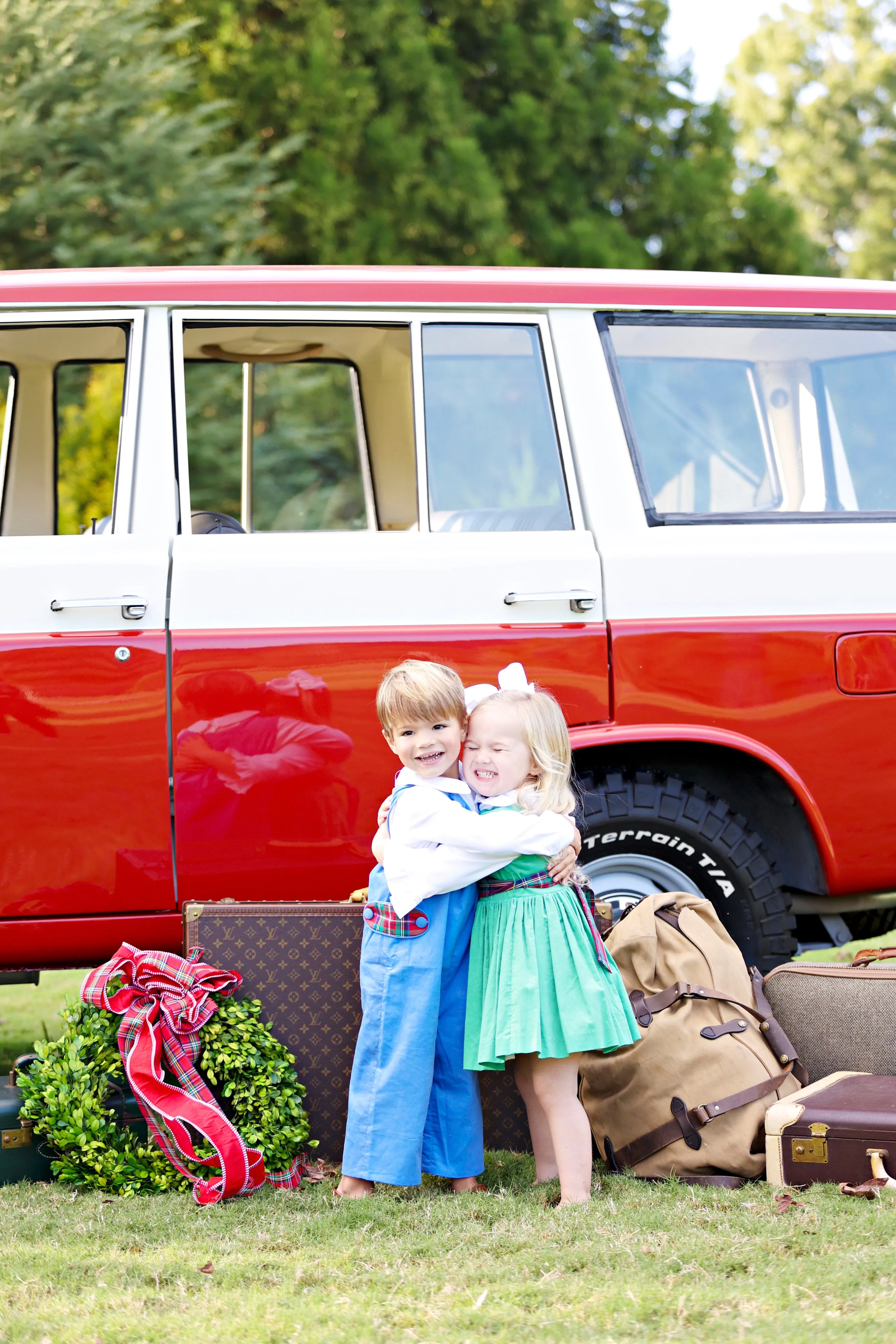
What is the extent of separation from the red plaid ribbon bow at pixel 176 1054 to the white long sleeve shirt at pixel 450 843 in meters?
0.54

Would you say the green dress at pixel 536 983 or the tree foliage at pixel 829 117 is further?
the tree foliage at pixel 829 117

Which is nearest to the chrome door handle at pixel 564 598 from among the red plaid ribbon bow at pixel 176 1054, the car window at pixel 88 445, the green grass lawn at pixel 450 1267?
the red plaid ribbon bow at pixel 176 1054

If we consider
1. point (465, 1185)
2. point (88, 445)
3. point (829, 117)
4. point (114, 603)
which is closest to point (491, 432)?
point (114, 603)

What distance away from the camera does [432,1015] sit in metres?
2.91

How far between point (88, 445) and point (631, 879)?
4.90m

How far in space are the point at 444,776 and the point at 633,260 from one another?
12319 millimetres

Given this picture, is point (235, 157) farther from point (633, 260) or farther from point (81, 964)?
point (81, 964)

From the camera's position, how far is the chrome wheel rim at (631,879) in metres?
3.53

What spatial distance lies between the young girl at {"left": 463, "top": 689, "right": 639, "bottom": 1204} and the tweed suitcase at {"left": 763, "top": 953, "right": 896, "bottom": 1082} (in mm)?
548

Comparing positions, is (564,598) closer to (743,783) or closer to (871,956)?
(743,783)

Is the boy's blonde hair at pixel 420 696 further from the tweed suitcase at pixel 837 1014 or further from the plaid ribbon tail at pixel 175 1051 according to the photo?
the tweed suitcase at pixel 837 1014

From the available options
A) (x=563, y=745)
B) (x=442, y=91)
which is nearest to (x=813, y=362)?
(x=563, y=745)

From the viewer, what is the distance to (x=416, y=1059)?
2.89 m

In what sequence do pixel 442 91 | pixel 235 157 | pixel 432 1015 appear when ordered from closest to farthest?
1. pixel 432 1015
2. pixel 235 157
3. pixel 442 91
